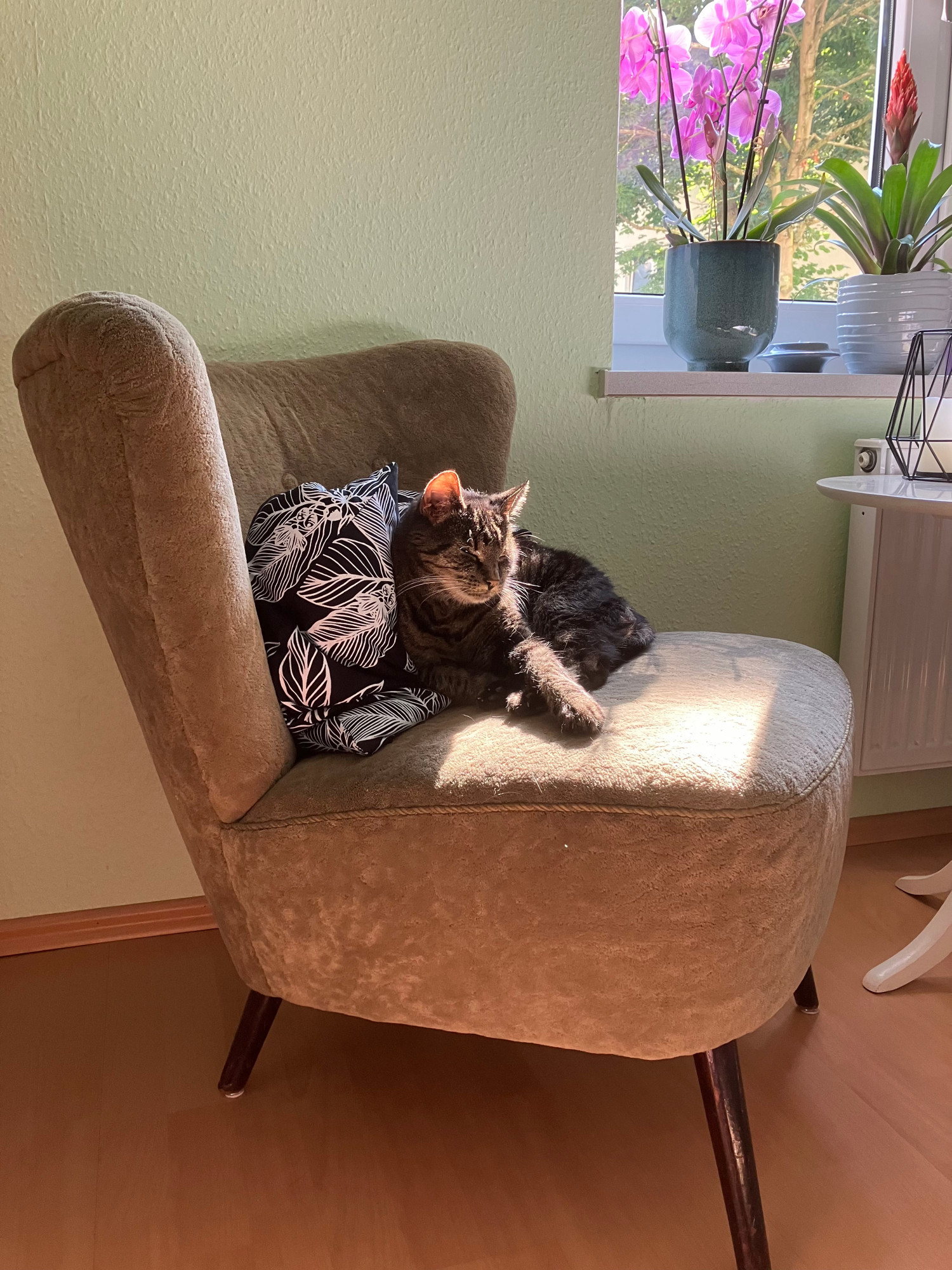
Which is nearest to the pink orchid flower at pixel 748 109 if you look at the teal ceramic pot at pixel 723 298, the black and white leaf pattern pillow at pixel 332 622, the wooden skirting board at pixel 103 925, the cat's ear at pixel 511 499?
the teal ceramic pot at pixel 723 298

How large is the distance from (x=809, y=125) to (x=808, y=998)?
1616mm

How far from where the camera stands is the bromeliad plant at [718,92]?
5.15 ft

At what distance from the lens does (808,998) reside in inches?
50.1

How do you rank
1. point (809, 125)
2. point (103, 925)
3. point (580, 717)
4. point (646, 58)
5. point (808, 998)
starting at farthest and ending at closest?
1. point (809, 125)
2. point (646, 58)
3. point (103, 925)
4. point (808, 998)
5. point (580, 717)

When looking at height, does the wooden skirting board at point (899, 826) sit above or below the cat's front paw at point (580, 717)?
below

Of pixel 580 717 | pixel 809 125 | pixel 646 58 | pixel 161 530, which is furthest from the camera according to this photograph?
pixel 809 125

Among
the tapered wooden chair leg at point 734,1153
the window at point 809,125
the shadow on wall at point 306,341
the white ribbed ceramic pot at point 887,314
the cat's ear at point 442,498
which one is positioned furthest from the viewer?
the window at point 809,125

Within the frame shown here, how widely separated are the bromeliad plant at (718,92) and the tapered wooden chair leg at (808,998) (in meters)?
1.20

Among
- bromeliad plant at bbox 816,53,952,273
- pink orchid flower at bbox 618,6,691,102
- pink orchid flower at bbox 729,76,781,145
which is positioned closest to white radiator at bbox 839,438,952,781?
bromeliad plant at bbox 816,53,952,273

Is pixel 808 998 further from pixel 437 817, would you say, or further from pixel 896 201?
pixel 896 201

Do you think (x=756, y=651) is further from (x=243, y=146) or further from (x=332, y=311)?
(x=243, y=146)

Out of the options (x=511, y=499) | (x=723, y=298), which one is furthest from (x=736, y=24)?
(x=511, y=499)

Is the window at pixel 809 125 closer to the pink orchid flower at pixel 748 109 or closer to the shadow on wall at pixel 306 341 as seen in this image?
the pink orchid flower at pixel 748 109

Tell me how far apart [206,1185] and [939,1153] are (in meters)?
0.82
